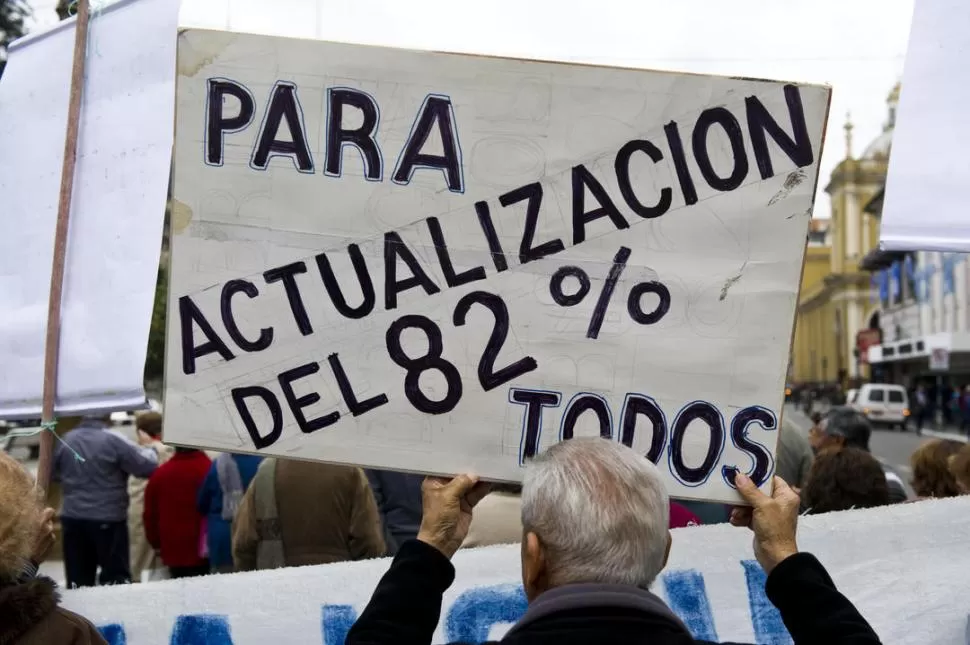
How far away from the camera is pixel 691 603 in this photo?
3.17 meters

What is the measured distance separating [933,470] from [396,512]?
2168 millimetres

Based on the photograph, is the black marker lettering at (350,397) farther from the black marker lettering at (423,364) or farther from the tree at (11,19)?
the tree at (11,19)

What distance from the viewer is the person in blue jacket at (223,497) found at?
5.75m

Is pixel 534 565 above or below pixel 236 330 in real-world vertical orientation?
below

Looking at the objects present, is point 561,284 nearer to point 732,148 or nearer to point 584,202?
point 584,202

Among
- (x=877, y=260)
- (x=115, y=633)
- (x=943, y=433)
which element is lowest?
(x=943, y=433)

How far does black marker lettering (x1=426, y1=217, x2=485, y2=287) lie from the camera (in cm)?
254

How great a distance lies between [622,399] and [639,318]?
7.1 inches

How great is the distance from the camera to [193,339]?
2551 mm

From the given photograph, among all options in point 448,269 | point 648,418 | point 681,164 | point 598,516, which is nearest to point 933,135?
point 681,164

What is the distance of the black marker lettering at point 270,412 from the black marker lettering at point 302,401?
3 centimetres

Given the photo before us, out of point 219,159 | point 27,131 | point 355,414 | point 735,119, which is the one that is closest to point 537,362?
point 355,414

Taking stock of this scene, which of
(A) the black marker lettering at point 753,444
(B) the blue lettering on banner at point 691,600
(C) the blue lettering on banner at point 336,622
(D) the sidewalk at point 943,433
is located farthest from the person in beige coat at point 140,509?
(D) the sidewalk at point 943,433

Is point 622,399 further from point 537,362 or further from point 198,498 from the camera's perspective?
point 198,498
